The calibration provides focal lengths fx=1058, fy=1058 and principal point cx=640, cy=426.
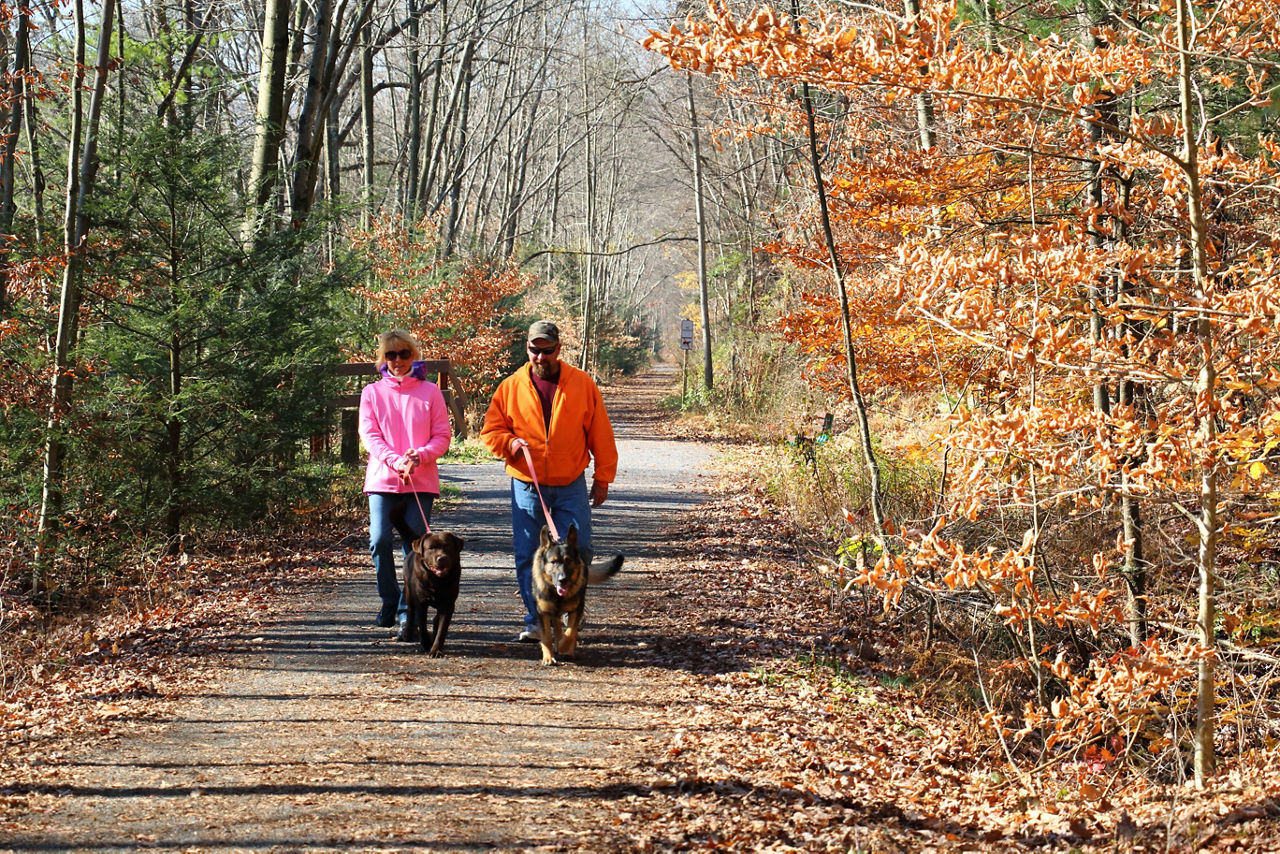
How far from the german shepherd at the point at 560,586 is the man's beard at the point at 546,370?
1.04 metres

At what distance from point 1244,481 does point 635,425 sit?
24059 mm

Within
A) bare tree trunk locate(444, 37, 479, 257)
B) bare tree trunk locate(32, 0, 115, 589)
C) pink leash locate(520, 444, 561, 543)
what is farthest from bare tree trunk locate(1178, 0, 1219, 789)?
bare tree trunk locate(444, 37, 479, 257)

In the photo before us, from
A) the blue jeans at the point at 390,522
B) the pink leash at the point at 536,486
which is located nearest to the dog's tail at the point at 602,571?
the pink leash at the point at 536,486

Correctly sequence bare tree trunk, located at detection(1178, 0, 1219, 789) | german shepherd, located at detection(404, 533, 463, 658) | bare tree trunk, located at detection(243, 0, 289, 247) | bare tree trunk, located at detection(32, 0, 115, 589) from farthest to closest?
bare tree trunk, located at detection(243, 0, 289, 247)
bare tree trunk, located at detection(32, 0, 115, 589)
german shepherd, located at detection(404, 533, 463, 658)
bare tree trunk, located at detection(1178, 0, 1219, 789)

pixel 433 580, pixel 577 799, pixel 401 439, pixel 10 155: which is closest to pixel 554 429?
pixel 401 439

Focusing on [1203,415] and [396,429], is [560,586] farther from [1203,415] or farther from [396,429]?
[1203,415]

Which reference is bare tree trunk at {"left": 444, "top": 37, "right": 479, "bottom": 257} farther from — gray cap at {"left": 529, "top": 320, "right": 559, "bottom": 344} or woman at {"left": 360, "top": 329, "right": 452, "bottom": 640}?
gray cap at {"left": 529, "top": 320, "right": 559, "bottom": 344}

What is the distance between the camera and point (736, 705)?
6.65 metres

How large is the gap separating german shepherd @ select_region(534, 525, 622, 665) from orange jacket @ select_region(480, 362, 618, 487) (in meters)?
0.43

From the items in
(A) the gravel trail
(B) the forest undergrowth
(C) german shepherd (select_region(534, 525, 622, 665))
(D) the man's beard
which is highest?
(D) the man's beard

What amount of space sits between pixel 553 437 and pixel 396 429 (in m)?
1.18

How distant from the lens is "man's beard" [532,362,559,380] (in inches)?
280

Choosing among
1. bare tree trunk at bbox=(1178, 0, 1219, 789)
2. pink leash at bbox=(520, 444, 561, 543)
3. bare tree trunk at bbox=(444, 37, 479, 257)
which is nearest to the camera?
bare tree trunk at bbox=(1178, 0, 1219, 789)

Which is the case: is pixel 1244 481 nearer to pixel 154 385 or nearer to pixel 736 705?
pixel 736 705
